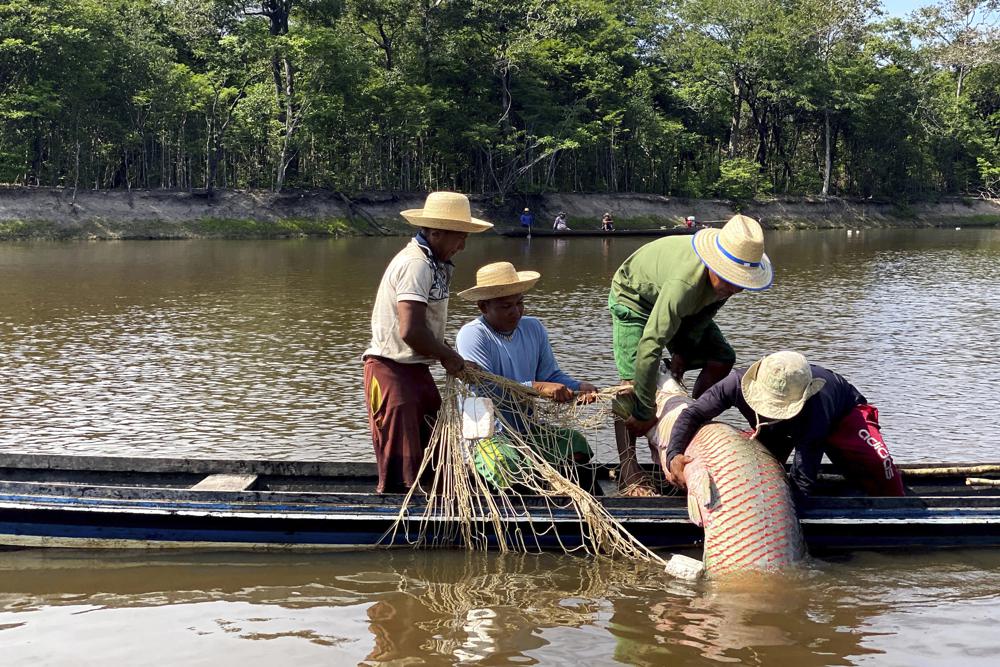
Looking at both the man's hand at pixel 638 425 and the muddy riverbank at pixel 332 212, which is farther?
the muddy riverbank at pixel 332 212

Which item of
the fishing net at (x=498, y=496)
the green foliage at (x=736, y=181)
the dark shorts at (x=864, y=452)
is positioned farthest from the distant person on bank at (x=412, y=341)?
the green foliage at (x=736, y=181)

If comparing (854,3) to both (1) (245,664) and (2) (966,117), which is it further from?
(1) (245,664)

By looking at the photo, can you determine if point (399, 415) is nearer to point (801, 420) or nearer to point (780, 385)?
point (780, 385)

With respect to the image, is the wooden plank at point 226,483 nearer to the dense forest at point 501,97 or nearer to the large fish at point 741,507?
the large fish at point 741,507

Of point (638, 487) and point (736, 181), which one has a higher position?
point (736, 181)

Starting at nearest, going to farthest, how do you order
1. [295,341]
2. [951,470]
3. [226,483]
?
[226,483] → [951,470] → [295,341]

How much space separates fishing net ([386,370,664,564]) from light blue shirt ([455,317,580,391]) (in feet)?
0.86

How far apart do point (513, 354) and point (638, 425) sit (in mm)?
944

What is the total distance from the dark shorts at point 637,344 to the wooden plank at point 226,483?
2.52 meters

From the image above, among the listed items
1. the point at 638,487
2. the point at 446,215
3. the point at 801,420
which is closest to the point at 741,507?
the point at 801,420

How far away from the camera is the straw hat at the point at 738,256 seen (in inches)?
234

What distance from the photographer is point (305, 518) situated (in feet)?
20.1

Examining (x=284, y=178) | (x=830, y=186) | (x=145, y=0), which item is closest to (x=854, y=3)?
(x=830, y=186)

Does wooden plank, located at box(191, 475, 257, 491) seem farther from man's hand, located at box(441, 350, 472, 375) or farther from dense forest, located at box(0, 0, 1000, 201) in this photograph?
dense forest, located at box(0, 0, 1000, 201)
